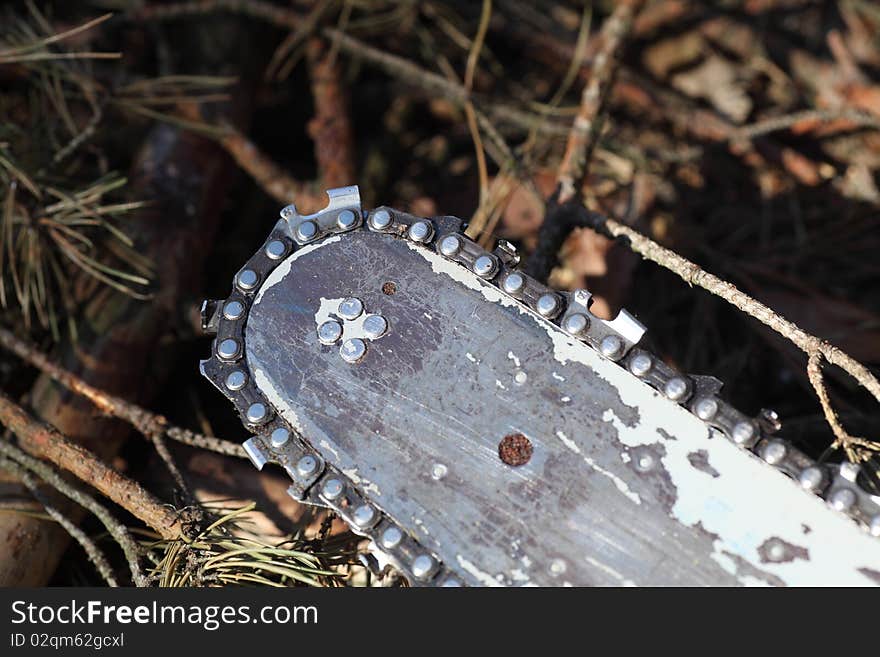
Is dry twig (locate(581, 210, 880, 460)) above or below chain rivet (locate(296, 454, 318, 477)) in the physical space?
above

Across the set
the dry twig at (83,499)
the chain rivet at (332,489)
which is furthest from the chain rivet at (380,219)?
the dry twig at (83,499)

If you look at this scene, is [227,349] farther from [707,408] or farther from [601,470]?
[707,408]

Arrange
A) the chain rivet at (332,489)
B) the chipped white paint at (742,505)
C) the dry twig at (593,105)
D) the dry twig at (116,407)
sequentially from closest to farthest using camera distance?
1. the chipped white paint at (742,505)
2. the chain rivet at (332,489)
3. the dry twig at (116,407)
4. the dry twig at (593,105)

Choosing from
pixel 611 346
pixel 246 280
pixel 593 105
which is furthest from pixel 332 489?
pixel 593 105

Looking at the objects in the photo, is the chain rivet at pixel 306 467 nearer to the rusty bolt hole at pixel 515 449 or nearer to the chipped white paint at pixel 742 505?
the rusty bolt hole at pixel 515 449

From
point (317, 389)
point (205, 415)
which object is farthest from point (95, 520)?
point (317, 389)

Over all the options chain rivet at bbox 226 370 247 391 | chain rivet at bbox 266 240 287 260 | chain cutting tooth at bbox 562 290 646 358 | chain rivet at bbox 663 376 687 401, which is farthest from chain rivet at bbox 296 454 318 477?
chain rivet at bbox 663 376 687 401

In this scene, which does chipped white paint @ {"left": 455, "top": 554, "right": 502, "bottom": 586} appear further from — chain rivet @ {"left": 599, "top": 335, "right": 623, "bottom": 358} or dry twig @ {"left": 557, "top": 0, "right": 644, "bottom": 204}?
dry twig @ {"left": 557, "top": 0, "right": 644, "bottom": 204}
